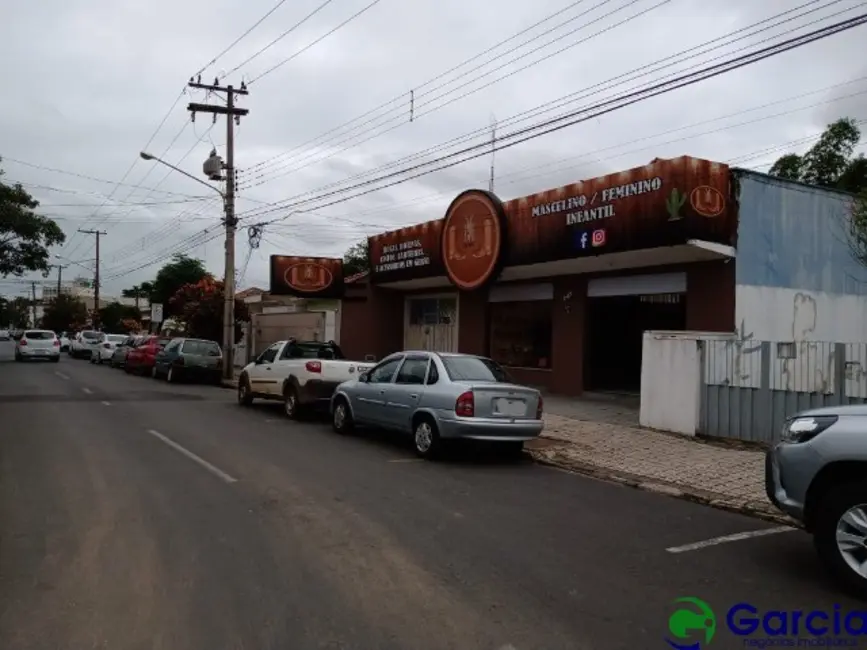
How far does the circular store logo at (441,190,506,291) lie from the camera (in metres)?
18.3

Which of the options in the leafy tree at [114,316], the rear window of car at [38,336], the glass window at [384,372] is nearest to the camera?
the glass window at [384,372]

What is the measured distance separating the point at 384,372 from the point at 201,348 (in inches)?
574

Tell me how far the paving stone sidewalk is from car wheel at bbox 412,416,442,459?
1.66 metres

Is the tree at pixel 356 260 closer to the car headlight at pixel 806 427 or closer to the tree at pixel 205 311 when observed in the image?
the tree at pixel 205 311

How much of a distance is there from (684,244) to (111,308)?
252 feet

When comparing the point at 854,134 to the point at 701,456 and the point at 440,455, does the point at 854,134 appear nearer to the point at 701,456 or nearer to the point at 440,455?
the point at 701,456

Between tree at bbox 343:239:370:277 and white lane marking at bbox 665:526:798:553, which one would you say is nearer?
white lane marking at bbox 665:526:798:553

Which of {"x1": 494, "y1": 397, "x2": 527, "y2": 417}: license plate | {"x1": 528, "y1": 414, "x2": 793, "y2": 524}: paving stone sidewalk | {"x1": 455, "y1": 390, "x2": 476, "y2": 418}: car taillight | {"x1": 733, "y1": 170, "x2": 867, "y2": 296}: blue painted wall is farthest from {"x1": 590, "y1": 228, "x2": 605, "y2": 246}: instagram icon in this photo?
{"x1": 455, "y1": 390, "x2": 476, "y2": 418}: car taillight

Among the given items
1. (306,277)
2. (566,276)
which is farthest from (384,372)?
(306,277)

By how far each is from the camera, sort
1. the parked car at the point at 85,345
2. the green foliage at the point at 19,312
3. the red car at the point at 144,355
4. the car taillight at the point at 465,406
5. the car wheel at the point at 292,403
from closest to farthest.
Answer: the car taillight at the point at 465,406 → the car wheel at the point at 292,403 → the red car at the point at 144,355 → the parked car at the point at 85,345 → the green foliage at the point at 19,312

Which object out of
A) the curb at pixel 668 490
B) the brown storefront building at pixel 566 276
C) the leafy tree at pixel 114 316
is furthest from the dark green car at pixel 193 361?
the leafy tree at pixel 114 316

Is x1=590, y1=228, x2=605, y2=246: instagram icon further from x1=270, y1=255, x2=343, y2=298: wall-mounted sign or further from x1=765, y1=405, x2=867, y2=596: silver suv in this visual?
x1=270, y1=255, x2=343, y2=298: wall-mounted sign

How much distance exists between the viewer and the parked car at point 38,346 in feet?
124

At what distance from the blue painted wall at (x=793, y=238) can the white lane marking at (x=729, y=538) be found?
314 inches
